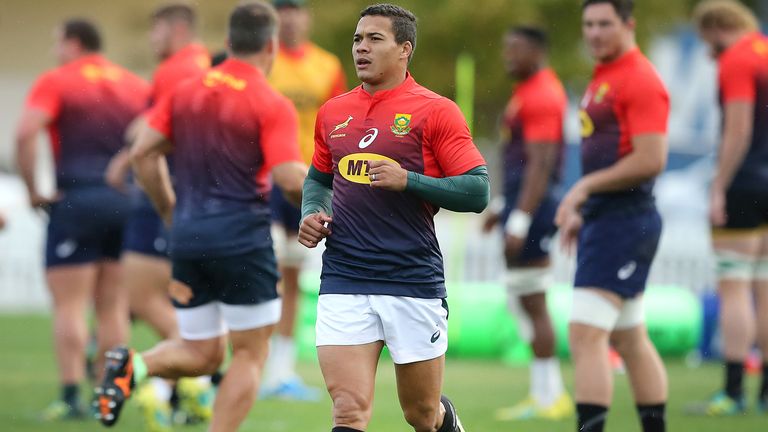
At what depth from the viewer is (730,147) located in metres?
9.55

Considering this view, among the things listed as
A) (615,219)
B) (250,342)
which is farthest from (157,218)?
(615,219)

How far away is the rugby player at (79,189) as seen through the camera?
9594mm

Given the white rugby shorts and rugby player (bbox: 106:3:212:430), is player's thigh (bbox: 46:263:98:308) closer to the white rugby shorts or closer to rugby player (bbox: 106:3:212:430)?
rugby player (bbox: 106:3:212:430)

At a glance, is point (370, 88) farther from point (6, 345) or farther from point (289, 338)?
point (6, 345)

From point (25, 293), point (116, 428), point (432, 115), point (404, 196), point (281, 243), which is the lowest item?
point (25, 293)

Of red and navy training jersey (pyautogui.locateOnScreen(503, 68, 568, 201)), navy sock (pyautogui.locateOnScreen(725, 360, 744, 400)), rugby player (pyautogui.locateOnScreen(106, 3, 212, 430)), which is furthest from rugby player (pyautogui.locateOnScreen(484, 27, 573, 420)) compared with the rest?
rugby player (pyautogui.locateOnScreen(106, 3, 212, 430))

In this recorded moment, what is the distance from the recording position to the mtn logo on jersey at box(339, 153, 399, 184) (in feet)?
18.4

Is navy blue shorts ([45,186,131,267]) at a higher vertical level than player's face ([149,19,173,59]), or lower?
lower

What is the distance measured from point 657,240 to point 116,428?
3933mm

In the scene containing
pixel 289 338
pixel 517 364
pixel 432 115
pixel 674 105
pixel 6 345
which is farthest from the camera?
pixel 674 105

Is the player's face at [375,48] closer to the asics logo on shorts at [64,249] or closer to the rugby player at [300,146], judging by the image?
the asics logo on shorts at [64,249]

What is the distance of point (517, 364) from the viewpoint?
43.9 ft

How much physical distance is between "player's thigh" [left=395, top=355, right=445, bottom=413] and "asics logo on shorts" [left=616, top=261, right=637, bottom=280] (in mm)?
1773

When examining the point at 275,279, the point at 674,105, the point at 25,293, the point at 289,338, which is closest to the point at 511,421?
the point at 289,338
